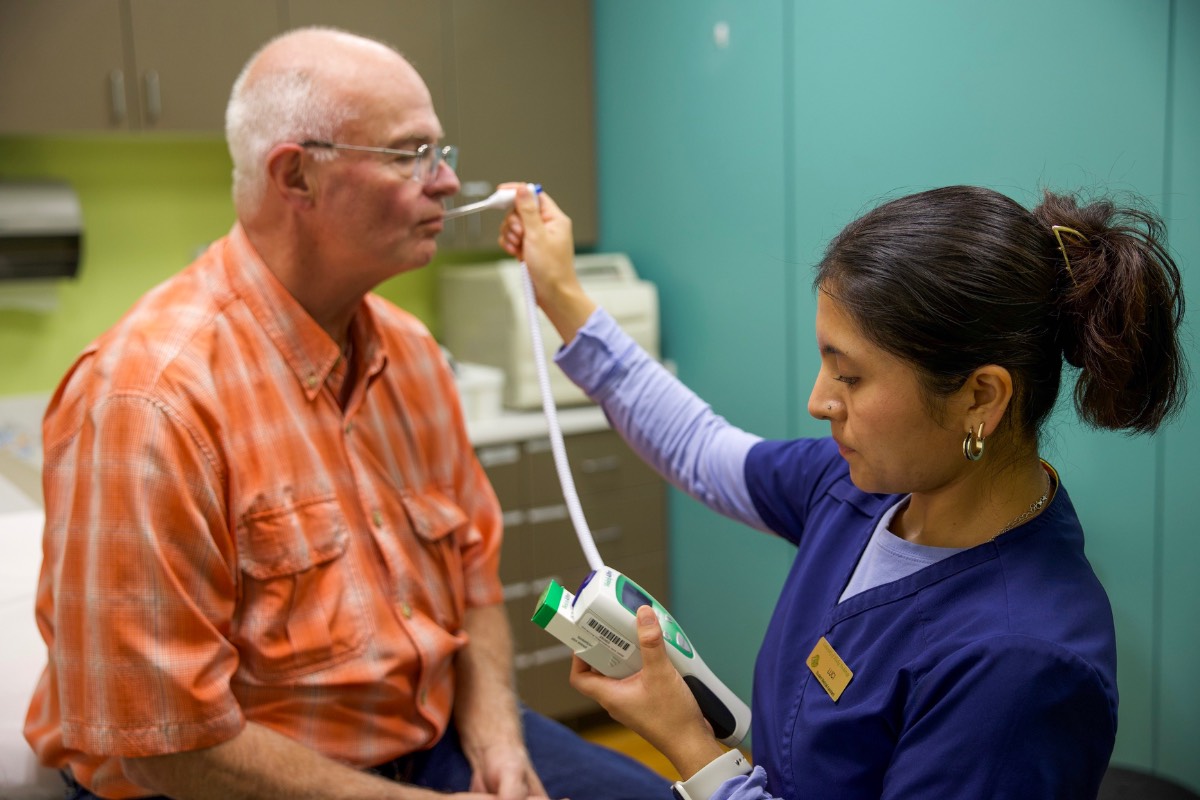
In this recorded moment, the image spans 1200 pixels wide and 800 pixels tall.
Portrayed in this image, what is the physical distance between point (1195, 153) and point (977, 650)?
50.0 inches

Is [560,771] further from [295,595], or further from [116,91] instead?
Answer: [116,91]

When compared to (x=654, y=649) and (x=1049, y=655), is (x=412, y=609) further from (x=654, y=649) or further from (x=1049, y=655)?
(x=1049, y=655)

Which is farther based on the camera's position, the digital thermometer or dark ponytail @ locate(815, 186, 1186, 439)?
the digital thermometer

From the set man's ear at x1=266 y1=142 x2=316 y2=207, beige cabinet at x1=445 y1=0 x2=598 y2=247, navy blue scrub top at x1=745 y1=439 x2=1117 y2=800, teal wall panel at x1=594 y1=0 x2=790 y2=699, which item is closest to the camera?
navy blue scrub top at x1=745 y1=439 x2=1117 y2=800

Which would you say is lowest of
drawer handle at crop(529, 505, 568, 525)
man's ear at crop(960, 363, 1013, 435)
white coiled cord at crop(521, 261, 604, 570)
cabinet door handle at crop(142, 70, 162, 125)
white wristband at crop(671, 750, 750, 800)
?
drawer handle at crop(529, 505, 568, 525)

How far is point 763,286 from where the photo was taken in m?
2.84

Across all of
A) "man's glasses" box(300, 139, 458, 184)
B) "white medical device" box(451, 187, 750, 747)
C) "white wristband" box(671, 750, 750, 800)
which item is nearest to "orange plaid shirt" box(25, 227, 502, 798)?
"man's glasses" box(300, 139, 458, 184)

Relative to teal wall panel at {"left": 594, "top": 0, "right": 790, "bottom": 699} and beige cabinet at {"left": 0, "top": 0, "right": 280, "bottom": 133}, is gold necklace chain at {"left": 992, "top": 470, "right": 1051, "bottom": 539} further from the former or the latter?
beige cabinet at {"left": 0, "top": 0, "right": 280, "bottom": 133}

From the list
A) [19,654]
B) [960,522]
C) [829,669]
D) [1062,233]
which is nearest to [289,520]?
[19,654]

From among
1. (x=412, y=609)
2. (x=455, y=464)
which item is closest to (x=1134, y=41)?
(x=455, y=464)

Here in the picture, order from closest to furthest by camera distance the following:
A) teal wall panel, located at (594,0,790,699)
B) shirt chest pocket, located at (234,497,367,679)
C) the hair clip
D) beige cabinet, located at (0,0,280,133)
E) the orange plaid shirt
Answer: the hair clip < the orange plaid shirt < shirt chest pocket, located at (234,497,367,679) < beige cabinet, located at (0,0,280,133) < teal wall panel, located at (594,0,790,699)

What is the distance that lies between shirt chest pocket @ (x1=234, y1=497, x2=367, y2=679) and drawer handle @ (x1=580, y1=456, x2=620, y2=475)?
1.67m

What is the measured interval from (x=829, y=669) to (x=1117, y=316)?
0.44m

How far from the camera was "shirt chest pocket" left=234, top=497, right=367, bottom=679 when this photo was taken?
4.52 ft
